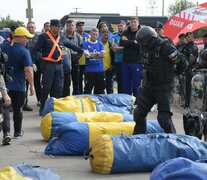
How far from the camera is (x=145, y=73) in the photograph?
738 centimetres

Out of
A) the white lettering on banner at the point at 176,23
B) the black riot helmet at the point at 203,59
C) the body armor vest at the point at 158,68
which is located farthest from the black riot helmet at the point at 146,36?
the white lettering on banner at the point at 176,23

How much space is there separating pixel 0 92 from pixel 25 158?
1.11 m

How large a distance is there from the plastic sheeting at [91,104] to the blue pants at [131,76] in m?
1.40

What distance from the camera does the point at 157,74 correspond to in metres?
7.20

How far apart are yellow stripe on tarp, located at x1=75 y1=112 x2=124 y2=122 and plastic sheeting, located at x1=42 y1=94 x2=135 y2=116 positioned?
591 millimetres

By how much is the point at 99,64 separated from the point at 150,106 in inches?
162

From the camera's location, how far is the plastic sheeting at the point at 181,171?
3.81 meters

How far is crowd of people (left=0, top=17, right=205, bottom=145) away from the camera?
23.7ft

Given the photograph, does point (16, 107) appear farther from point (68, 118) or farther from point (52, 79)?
point (52, 79)

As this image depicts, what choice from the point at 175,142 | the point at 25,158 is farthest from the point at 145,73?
the point at 25,158

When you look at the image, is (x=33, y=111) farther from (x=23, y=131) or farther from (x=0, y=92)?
(x=0, y=92)

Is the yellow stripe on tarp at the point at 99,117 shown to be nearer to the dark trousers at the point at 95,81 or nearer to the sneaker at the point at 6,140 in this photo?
the sneaker at the point at 6,140

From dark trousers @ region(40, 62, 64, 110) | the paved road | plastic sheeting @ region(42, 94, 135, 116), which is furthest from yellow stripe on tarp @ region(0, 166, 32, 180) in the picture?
dark trousers @ region(40, 62, 64, 110)

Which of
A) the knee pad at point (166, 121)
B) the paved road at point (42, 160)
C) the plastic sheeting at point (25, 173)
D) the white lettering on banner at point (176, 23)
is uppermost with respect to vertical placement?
the white lettering on banner at point (176, 23)
